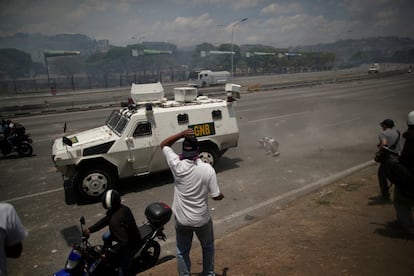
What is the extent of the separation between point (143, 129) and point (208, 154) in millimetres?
2176

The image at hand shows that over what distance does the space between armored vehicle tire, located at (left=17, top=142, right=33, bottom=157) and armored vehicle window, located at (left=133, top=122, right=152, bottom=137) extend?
696cm

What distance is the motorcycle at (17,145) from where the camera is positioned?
1170 cm

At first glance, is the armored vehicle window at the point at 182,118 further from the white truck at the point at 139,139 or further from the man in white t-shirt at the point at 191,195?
the man in white t-shirt at the point at 191,195

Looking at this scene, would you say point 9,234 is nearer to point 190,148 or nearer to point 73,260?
point 73,260

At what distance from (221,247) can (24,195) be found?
623 centimetres

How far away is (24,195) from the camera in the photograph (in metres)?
8.17

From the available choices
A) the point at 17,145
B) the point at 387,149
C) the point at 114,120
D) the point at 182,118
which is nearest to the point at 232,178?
the point at 182,118

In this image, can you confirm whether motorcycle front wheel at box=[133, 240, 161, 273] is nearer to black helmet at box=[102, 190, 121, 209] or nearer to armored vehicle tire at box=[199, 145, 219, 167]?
black helmet at box=[102, 190, 121, 209]

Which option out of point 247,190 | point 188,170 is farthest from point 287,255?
point 247,190

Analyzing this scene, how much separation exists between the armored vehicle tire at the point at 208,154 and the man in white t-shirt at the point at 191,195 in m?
5.03

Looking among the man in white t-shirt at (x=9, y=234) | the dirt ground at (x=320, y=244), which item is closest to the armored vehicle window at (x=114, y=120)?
the dirt ground at (x=320, y=244)

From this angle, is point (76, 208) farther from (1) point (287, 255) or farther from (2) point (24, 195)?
(1) point (287, 255)

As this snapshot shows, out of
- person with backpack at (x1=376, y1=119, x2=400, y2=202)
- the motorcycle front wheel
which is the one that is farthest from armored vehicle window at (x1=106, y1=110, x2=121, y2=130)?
person with backpack at (x1=376, y1=119, x2=400, y2=202)

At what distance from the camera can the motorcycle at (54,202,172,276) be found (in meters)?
3.88
